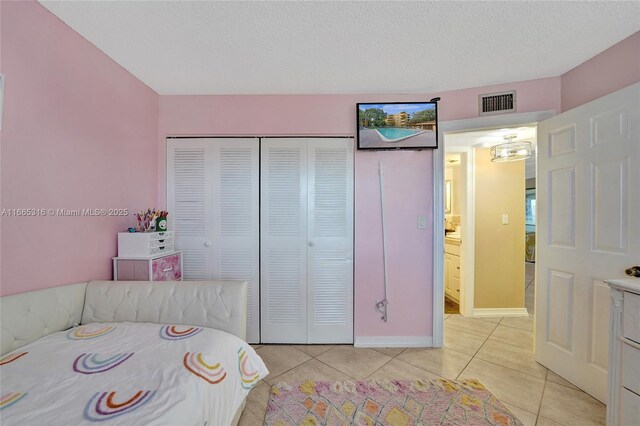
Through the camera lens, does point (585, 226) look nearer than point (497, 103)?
Yes

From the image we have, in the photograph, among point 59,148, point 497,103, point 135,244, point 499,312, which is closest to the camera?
point 59,148

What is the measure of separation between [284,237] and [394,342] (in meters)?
1.44

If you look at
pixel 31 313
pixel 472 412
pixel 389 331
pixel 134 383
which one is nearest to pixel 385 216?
pixel 389 331

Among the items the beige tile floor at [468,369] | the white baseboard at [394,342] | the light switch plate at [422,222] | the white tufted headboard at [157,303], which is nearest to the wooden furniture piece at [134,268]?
the white tufted headboard at [157,303]

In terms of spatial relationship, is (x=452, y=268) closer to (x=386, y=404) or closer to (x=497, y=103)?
(x=497, y=103)

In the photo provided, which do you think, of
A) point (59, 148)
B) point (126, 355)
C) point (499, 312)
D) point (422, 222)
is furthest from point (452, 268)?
point (59, 148)

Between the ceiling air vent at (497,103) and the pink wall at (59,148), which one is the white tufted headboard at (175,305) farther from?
the ceiling air vent at (497,103)

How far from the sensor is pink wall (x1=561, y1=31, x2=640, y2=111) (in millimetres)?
1612

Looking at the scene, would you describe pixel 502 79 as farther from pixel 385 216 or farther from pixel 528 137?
pixel 385 216

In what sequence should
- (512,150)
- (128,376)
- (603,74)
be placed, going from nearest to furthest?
(128,376), (603,74), (512,150)

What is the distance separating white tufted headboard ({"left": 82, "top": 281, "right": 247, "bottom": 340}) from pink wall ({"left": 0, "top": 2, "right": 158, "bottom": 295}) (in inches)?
10.2

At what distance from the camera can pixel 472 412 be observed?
5.03 feet

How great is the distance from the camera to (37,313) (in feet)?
4.37

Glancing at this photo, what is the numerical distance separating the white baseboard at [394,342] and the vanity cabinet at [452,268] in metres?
1.44
